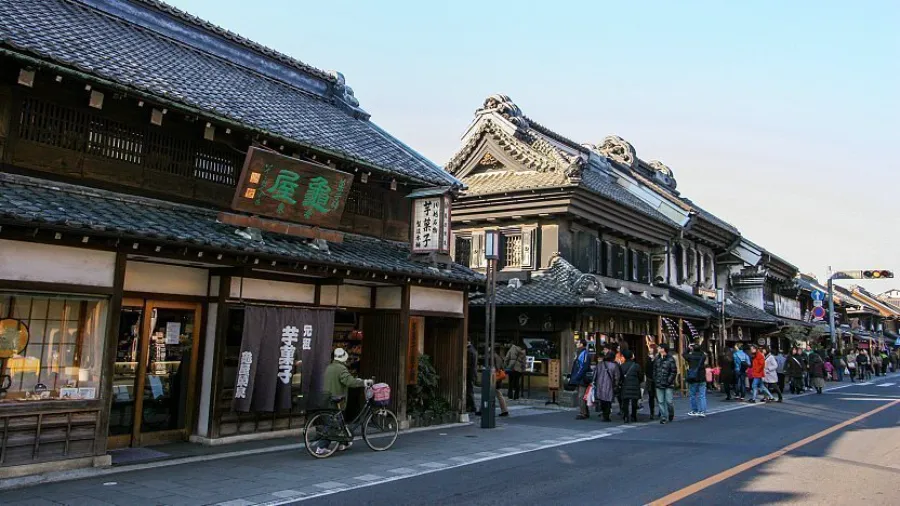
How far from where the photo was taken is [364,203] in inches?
650

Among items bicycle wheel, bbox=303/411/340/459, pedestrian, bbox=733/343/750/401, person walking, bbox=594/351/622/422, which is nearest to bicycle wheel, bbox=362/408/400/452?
bicycle wheel, bbox=303/411/340/459

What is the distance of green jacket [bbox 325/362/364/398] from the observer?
40.0ft

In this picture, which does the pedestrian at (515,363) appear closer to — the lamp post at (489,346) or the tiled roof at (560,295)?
the tiled roof at (560,295)

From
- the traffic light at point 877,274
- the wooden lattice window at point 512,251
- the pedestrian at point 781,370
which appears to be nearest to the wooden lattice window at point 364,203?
the wooden lattice window at point 512,251

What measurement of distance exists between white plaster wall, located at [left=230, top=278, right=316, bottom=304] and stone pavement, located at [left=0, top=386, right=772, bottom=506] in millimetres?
2961

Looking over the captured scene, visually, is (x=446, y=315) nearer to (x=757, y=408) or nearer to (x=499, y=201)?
(x=499, y=201)

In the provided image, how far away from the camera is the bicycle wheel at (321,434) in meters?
11.7

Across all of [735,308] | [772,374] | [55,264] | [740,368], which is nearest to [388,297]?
[55,264]

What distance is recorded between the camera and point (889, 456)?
40.2 ft

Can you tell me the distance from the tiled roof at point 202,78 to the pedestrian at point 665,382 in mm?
7584

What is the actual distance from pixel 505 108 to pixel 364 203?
1285 centimetres

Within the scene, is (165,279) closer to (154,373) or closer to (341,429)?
(154,373)

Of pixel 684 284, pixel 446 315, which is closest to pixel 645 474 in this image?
pixel 446 315

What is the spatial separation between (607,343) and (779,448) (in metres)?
12.0
